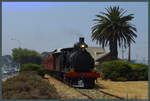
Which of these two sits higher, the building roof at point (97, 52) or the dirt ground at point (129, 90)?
the building roof at point (97, 52)

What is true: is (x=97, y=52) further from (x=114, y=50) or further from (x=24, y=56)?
(x=114, y=50)

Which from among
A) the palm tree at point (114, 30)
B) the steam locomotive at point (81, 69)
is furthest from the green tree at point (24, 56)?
the steam locomotive at point (81, 69)

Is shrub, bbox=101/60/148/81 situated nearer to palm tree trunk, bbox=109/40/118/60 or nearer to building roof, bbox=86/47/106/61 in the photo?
palm tree trunk, bbox=109/40/118/60

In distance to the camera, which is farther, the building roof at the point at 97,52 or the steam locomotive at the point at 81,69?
the building roof at the point at 97,52

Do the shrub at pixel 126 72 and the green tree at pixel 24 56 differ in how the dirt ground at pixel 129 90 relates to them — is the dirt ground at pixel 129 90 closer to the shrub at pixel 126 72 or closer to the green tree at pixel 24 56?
the shrub at pixel 126 72

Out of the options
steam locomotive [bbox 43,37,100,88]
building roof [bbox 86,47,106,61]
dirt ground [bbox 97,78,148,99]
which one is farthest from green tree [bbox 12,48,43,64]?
steam locomotive [bbox 43,37,100,88]

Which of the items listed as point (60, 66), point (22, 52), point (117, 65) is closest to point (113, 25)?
point (117, 65)

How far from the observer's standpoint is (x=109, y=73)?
32781mm

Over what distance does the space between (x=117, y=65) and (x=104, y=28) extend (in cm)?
1197

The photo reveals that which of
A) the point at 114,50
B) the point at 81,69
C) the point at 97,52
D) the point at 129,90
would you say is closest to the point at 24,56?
the point at 97,52

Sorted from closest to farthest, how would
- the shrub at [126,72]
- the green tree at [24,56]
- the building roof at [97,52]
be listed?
the shrub at [126,72] < the building roof at [97,52] < the green tree at [24,56]

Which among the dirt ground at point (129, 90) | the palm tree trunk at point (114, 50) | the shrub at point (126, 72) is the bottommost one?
the dirt ground at point (129, 90)

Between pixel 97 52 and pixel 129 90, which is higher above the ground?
pixel 97 52

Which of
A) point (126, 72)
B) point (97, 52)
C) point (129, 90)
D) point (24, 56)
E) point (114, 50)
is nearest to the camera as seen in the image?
point (129, 90)
